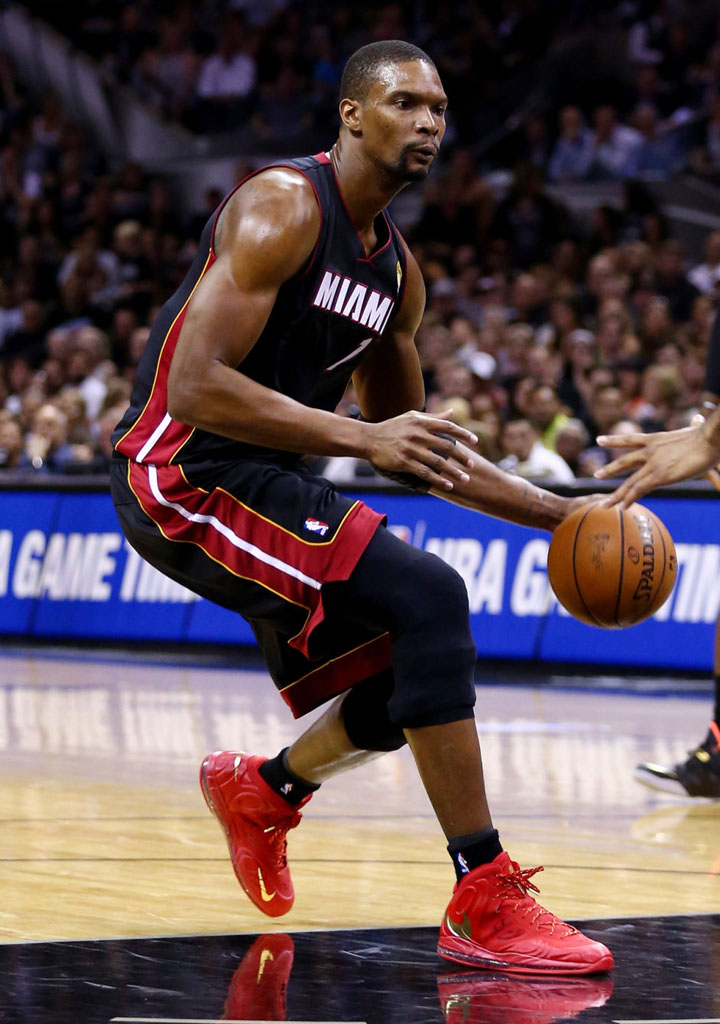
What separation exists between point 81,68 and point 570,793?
59.4ft

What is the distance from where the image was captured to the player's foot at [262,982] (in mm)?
3277

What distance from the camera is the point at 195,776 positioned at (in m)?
6.76

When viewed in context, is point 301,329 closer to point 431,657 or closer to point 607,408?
point 431,657

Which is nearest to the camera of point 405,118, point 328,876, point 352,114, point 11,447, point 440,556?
point 405,118

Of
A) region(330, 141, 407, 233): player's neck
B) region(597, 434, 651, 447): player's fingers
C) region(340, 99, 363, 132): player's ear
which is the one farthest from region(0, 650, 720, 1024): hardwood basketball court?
region(340, 99, 363, 132): player's ear

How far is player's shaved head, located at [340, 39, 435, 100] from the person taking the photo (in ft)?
13.5

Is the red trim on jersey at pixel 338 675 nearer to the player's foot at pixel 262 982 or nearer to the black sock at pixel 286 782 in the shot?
the black sock at pixel 286 782

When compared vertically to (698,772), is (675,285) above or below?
below

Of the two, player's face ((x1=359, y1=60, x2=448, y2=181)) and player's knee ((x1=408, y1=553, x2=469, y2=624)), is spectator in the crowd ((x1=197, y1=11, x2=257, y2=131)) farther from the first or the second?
player's knee ((x1=408, y1=553, x2=469, y2=624))

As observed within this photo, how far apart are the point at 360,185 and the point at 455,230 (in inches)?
498

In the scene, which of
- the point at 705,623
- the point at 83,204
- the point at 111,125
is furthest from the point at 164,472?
the point at 111,125

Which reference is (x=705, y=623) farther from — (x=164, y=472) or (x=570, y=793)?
(x=164, y=472)

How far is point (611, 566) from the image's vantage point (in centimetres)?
423

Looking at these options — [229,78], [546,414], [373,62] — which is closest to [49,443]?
[546,414]
